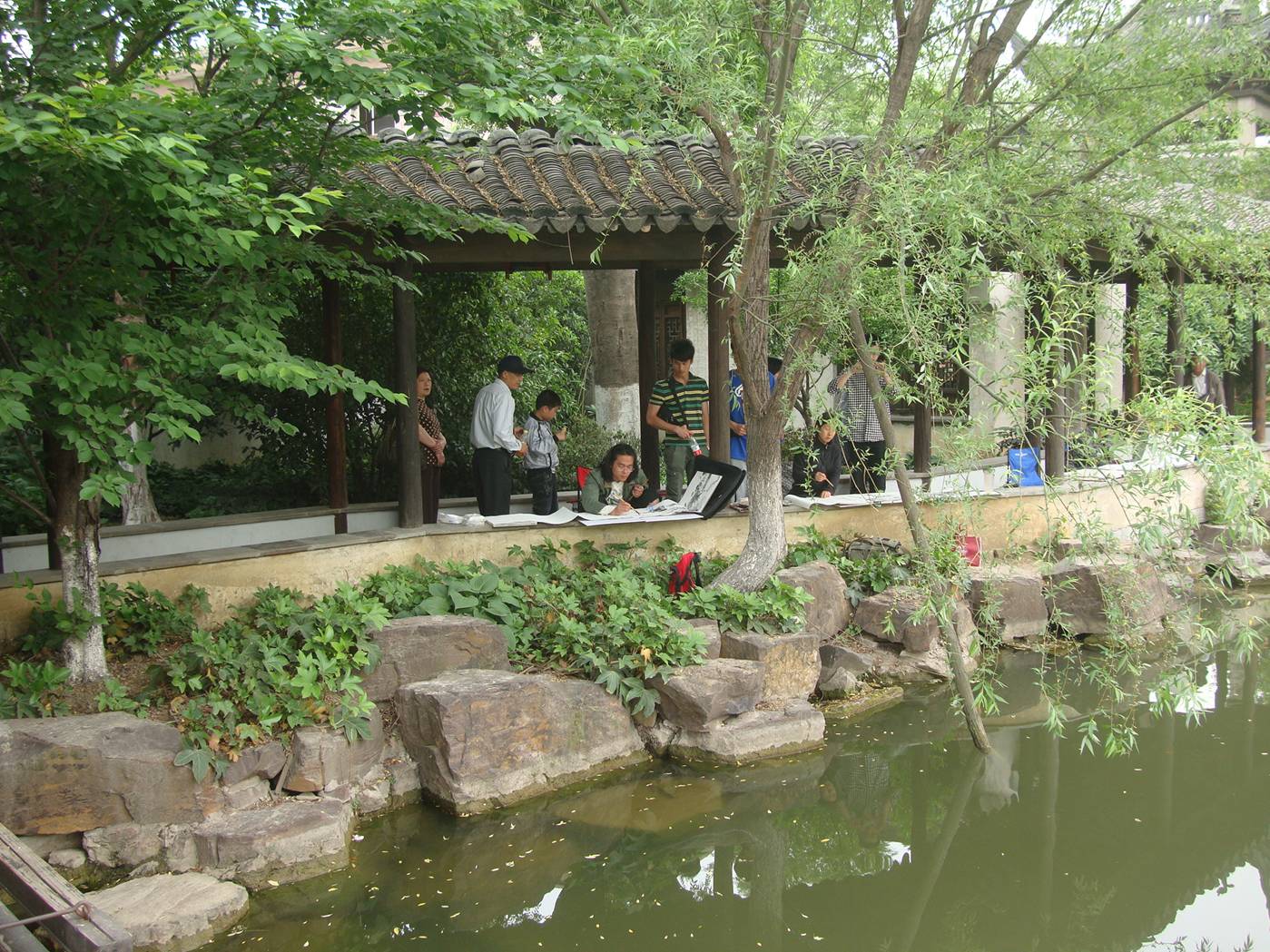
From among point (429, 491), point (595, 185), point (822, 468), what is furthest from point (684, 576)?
point (595, 185)

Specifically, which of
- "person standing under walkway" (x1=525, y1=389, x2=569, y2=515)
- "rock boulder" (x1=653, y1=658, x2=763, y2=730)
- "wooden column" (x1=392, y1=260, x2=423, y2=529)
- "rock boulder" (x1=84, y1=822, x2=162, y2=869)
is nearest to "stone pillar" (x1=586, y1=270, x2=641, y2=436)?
"person standing under walkway" (x1=525, y1=389, x2=569, y2=515)

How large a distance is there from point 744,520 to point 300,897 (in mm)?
4608

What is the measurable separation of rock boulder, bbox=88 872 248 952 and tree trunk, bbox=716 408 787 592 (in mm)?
3896

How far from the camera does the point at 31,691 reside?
5.27 meters

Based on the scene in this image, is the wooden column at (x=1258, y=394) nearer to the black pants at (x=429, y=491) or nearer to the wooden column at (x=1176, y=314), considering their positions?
the wooden column at (x=1176, y=314)

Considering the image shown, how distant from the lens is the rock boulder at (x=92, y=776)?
487cm

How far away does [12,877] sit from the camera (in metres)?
3.77

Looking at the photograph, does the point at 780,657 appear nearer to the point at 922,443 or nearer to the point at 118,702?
the point at 118,702

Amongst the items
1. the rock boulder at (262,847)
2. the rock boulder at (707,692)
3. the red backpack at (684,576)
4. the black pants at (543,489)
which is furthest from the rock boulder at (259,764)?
the black pants at (543,489)

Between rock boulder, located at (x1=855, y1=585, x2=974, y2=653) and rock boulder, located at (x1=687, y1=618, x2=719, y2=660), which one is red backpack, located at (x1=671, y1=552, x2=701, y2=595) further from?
rock boulder, located at (x1=855, y1=585, x2=974, y2=653)

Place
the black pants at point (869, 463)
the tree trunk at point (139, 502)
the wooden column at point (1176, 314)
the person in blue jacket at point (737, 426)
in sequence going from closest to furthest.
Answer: the tree trunk at point (139, 502) < the person in blue jacket at point (737, 426) < the black pants at point (869, 463) < the wooden column at point (1176, 314)

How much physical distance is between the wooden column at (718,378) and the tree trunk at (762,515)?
2.69 feet

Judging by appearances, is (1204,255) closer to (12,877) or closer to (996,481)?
(996,481)

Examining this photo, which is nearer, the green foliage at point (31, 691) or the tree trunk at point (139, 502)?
the green foliage at point (31, 691)
